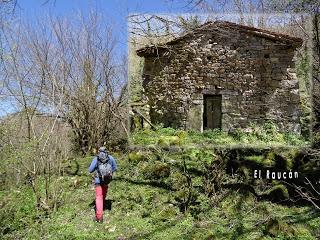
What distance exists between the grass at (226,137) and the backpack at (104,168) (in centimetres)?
78

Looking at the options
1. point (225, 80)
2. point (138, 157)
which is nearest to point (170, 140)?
point (225, 80)

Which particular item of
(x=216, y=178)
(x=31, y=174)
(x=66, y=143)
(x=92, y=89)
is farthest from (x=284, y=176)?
(x=66, y=143)

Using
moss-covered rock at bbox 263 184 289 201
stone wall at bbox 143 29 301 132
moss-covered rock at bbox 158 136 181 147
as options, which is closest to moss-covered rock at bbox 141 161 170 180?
moss-covered rock at bbox 158 136 181 147

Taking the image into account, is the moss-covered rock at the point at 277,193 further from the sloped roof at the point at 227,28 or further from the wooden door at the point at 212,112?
the sloped roof at the point at 227,28

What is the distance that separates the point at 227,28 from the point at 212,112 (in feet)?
5.61

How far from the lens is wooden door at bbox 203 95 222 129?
7953 mm

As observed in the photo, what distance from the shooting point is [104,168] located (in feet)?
26.6

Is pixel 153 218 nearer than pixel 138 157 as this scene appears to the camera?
Yes

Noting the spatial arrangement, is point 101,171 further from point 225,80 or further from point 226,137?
point 225,80

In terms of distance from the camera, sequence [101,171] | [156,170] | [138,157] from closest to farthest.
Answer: [101,171] → [156,170] → [138,157]

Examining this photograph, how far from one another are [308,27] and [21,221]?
6.85 meters

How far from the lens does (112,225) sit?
26.6 ft

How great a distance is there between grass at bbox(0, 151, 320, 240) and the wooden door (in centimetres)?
161

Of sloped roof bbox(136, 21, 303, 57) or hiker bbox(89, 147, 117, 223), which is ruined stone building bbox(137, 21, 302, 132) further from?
hiker bbox(89, 147, 117, 223)
